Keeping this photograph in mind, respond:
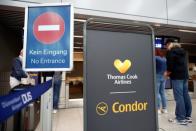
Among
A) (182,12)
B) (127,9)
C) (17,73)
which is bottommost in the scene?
(17,73)

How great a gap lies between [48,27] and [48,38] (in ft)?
0.29

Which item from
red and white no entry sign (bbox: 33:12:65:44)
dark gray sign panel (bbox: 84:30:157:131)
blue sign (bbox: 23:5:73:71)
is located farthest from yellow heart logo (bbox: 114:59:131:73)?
red and white no entry sign (bbox: 33:12:65:44)

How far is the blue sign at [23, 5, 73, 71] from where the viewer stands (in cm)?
158

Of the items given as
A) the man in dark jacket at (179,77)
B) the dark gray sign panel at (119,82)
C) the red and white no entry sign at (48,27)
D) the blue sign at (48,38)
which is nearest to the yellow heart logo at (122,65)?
the dark gray sign panel at (119,82)

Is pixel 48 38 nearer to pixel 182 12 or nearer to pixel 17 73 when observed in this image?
pixel 17 73

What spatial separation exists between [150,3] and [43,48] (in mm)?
3494

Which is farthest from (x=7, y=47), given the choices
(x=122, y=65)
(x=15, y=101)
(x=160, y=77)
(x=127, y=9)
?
(x=15, y=101)

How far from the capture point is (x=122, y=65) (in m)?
1.78

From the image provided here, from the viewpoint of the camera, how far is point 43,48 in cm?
161

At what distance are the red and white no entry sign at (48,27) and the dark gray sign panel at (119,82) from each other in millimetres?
247

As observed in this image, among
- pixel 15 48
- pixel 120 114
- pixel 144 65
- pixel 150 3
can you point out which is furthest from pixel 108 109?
pixel 15 48

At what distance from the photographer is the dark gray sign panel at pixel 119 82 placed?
169cm

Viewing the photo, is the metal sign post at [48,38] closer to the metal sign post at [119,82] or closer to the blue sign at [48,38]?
the blue sign at [48,38]

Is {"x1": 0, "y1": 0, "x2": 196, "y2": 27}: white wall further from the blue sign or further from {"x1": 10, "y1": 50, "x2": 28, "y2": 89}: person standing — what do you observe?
the blue sign
